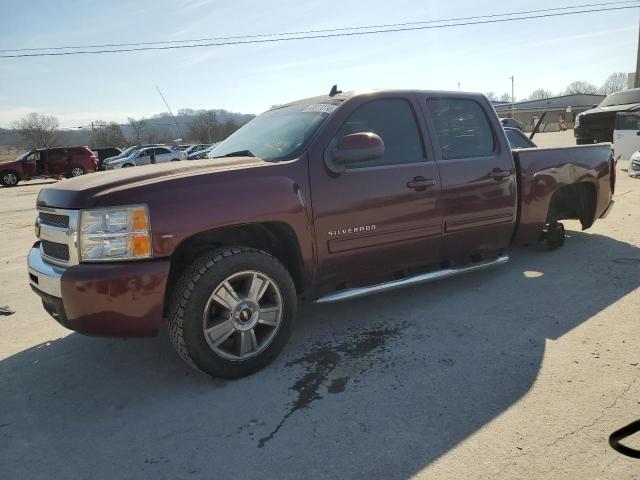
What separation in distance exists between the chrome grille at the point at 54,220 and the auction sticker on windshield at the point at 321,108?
196 cm

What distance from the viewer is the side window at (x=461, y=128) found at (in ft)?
13.4

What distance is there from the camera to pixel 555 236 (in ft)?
18.3

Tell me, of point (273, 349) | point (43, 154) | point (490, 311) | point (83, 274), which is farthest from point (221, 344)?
point (43, 154)

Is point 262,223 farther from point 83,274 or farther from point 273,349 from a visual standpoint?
point 83,274

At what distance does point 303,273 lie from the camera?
3.37m

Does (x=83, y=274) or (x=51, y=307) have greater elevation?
(x=83, y=274)

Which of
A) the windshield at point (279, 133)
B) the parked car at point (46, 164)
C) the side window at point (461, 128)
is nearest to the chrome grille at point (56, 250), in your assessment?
the windshield at point (279, 133)

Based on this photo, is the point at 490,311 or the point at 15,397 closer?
the point at 15,397

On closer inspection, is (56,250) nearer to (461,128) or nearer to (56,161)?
(461,128)

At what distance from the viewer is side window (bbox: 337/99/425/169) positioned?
365cm

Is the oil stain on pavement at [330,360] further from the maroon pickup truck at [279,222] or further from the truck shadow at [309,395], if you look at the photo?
the maroon pickup truck at [279,222]

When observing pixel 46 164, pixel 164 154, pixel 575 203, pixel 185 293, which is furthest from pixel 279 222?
pixel 46 164

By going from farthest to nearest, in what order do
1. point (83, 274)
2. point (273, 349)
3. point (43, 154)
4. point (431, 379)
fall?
point (43, 154)
point (273, 349)
point (431, 379)
point (83, 274)

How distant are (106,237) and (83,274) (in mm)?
238
